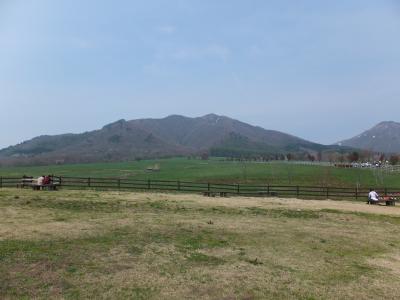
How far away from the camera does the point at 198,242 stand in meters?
15.2

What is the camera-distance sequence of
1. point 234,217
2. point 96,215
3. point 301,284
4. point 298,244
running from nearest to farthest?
point 301,284
point 298,244
point 96,215
point 234,217

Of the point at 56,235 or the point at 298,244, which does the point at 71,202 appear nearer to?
the point at 56,235

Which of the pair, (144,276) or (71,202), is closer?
(144,276)

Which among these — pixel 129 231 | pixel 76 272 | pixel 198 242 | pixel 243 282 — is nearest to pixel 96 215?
pixel 129 231

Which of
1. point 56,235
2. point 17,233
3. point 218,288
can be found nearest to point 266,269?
point 218,288

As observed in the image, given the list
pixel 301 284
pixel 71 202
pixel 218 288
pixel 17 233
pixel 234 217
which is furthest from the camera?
pixel 71 202

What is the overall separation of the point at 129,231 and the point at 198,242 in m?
2.81

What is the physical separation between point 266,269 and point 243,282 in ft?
4.80

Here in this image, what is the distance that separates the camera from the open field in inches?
414

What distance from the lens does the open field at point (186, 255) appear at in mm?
10516

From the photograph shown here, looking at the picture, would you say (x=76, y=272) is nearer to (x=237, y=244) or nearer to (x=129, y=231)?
(x=129, y=231)

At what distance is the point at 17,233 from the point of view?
1459 cm

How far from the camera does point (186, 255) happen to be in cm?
1340

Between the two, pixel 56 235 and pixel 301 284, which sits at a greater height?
pixel 56 235
